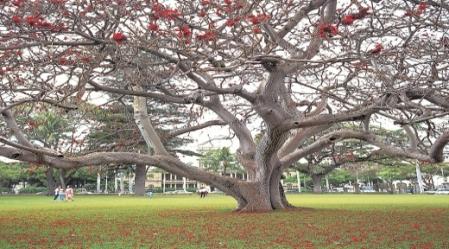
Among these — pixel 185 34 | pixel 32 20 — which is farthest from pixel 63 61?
pixel 185 34

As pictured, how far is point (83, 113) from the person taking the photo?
1094cm

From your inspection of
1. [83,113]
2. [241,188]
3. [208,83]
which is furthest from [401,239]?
[83,113]

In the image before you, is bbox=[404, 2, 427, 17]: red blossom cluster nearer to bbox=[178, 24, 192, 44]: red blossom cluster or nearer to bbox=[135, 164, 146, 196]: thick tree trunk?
bbox=[178, 24, 192, 44]: red blossom cluster

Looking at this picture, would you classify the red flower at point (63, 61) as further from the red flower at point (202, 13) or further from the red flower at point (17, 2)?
the red flower at point (202, 13)

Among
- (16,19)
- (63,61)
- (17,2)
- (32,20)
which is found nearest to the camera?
(32,20)

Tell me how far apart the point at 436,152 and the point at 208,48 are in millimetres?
5293

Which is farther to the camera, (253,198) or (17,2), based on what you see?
(253,198)

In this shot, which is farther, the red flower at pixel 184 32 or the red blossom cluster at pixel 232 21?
the red blossom cluster at pixel 232 21

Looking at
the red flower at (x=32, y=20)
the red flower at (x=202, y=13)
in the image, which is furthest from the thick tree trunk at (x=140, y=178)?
the red flower at (x=32, y=20)

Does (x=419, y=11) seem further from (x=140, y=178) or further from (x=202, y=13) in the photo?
(x=140, y=178)

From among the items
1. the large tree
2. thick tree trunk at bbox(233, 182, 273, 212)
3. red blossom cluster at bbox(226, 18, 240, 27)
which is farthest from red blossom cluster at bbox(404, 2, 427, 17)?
thick tree trunk at bbox(233, 182, 273, 212)

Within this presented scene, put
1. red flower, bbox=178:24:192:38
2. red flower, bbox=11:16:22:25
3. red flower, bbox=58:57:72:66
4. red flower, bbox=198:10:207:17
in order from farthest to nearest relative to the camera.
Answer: red flower, bbox=58:57:72:66 < red flower, bbox=198:10:207:17 < red flower, bbox=178:24:192:38 < red flower, bbox=11:16:22:25

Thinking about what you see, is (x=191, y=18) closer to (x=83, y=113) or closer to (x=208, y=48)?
(x=208, y=48)

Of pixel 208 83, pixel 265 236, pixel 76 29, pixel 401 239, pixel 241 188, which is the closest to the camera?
pixel 401 239
